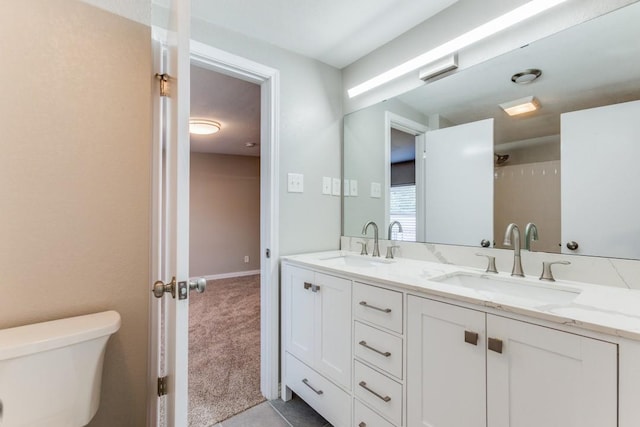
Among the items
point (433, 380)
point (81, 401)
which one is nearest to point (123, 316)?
point (81, 401)

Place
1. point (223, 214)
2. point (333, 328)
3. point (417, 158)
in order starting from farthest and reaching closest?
point (223, 214), point (417, 158), point (333, 328)

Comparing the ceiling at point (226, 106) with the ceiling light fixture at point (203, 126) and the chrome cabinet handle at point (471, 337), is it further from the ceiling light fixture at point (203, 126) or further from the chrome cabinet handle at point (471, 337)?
the chrome cabinet handle at point (471, 337)

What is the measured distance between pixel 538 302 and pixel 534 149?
28.5 inches

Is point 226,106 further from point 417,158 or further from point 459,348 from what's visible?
point 459,348

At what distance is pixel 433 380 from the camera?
998 mm

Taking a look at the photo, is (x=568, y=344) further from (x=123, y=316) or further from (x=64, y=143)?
(x=64, y=143)

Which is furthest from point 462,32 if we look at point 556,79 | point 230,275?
point 230,275

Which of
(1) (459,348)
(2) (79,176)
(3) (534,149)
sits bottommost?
(1) (459,348)

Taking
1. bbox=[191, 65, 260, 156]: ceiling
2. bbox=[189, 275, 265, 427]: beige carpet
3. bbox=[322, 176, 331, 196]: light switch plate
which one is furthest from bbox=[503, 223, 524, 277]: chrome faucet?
bbox=[191, 65, 260, 156]: ceiling

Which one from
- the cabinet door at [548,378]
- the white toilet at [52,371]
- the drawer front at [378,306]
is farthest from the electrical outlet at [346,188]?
the white toilet at [52,371]

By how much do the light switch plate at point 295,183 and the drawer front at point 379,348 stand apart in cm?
93

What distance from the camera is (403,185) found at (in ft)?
5.98

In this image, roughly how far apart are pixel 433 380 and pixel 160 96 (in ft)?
5.35

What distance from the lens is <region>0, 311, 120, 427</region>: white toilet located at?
0.84 meters
